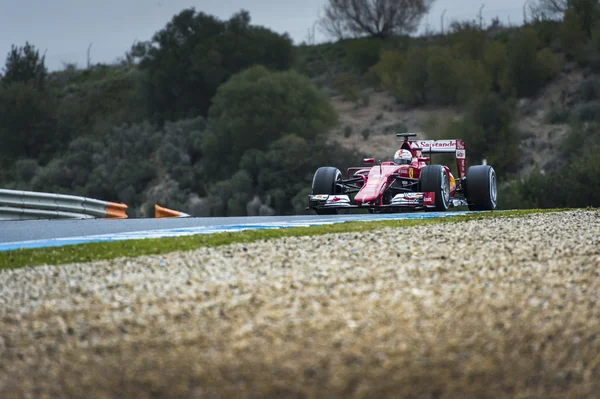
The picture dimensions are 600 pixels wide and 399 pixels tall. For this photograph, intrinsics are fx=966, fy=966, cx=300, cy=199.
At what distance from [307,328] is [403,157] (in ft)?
42.9

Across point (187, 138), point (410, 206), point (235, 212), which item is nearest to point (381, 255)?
point (410, 206)

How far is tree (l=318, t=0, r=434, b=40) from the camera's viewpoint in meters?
82.2

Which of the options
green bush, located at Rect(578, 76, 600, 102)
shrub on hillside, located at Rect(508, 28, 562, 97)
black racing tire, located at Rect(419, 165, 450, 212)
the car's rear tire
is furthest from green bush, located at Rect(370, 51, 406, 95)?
black racing tire, located at Rect(419, 165, 450, 212)

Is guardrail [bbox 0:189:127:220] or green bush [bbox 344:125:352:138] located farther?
green bush [bbox 344:125:352:138]

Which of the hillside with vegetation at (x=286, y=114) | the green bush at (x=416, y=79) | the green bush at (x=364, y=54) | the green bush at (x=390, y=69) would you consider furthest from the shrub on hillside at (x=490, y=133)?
the green bush at (x=364, y=54)

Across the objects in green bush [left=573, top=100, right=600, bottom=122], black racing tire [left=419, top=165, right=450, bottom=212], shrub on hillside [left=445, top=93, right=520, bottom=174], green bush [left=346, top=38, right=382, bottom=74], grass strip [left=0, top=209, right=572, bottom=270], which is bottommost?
grass strip [left=0, top=209, right=572, bottom=270]

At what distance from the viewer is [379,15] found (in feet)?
271

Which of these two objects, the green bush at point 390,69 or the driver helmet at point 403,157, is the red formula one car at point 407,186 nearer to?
the driver helmet at point 403,157

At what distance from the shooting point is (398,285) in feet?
23.7

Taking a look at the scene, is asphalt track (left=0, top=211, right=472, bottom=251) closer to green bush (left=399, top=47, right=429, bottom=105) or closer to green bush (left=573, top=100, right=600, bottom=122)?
green bush (left=573, top=100, right=600, bottom=122)

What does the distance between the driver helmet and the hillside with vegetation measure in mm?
23696

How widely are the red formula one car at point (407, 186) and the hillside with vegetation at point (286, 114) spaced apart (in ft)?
73.6

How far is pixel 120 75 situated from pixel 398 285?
8252 cm

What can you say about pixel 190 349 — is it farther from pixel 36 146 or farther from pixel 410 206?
pixel 36 146
